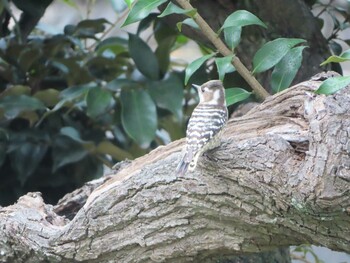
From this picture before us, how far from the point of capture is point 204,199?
1544 mm

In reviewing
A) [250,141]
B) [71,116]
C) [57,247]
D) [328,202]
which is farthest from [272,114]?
[71,116]

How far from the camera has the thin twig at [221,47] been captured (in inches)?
71.3

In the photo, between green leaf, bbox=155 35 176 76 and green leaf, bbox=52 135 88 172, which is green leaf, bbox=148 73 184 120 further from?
green leaf, bbox=52 135 88 172

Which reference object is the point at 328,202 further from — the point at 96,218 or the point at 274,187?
the point at 96,218

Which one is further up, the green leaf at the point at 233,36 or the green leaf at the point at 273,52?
the green leaf at the point at 233,36

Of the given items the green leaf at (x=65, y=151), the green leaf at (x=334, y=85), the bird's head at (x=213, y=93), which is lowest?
the green leaf at (x=65, y=151)

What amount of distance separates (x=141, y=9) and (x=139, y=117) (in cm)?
69

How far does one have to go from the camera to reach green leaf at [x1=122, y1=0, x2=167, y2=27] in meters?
1.73

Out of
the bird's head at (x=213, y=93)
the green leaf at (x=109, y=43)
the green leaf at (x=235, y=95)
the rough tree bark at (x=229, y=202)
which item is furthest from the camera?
the green leaf at (x=109, y=43)

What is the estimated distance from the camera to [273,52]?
1804 mm

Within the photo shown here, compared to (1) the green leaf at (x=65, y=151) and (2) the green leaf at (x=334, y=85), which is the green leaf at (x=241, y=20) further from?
(1) the green leaf at (x=65, y=151)

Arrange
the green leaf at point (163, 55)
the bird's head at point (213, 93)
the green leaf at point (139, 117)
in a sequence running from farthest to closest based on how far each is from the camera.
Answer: the green leaf at point (163, 55)
the green leaf at point (139, 117)
the bird's head at point (213, 93)

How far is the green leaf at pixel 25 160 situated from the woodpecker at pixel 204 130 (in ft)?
3.39

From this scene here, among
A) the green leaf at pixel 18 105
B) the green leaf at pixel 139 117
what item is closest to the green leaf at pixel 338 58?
the green leaf at pixel 139 117
